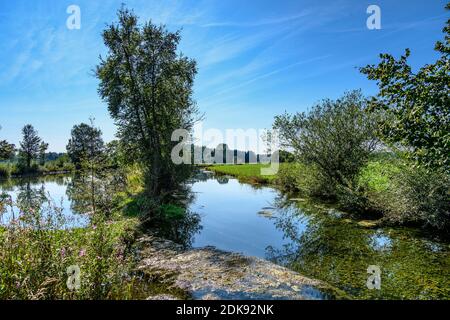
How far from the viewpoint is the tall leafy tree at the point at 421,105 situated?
7152 millimetres

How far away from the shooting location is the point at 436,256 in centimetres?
928

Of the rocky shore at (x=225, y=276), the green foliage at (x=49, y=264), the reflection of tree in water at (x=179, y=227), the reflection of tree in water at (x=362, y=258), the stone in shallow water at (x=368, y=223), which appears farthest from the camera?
the stone in shallow water at (x=368, y=223)

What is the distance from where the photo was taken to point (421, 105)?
24.0 feet

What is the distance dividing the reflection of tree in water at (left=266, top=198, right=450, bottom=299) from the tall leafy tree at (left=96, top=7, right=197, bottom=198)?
12047 mm

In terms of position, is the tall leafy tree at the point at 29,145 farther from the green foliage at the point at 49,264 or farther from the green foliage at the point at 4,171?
the green foliage at the point at 49,264

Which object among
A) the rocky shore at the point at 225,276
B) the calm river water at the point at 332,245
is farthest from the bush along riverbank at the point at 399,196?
the rocky shore at the point at 225,276

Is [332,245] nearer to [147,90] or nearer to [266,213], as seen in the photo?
[266,213]

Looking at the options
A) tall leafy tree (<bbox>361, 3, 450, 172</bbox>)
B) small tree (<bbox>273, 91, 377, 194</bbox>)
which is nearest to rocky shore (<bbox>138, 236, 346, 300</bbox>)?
tall leafy tree (<bbox>361, 3, 450, 172</bbox>)

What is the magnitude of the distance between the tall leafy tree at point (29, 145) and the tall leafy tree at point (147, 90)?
2396 inches

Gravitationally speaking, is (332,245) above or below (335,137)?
below

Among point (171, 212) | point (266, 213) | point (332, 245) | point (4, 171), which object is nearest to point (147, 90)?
point (171, 212)

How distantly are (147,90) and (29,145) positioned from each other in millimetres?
66548

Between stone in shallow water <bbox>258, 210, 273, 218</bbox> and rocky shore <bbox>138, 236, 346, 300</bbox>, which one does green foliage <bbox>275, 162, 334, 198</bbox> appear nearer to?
stone in shallow water <bbox>258, 210, 273, 218</bbox>

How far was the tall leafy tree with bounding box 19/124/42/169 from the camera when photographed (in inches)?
2768
